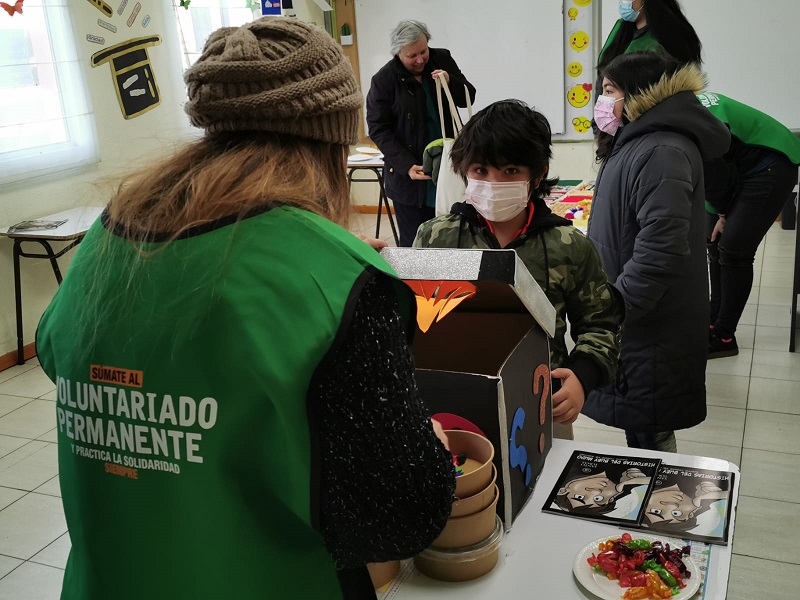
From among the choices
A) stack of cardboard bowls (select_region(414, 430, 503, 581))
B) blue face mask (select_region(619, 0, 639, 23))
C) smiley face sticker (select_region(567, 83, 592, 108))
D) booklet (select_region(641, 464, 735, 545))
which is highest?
blue face mask (select_region(619, 0, 639, 23))

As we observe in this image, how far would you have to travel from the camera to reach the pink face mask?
7.79ft

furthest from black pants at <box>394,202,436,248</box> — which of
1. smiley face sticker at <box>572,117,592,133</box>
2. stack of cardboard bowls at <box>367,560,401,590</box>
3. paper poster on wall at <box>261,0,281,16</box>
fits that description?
stack of cardboard bowls at <box>367,560,401,590</box>

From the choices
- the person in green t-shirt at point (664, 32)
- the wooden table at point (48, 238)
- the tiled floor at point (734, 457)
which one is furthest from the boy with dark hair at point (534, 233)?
the wooden table at point (48, 238)

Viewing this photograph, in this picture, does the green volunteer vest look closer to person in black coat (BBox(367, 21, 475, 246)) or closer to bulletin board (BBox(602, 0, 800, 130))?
person in black coat (BBox(367, 21, 475, 246))

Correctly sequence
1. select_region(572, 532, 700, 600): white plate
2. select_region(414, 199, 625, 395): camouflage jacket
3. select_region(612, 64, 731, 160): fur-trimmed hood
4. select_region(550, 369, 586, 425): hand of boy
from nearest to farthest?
select_region(572, 532, 700, 600): white plate, select_region(550, 369, 586, 425): hand of boy, select_region(414, 199, 625, 395): camouflage jacket, select_region(612, 64, 731, 160): fur-trimmed hood

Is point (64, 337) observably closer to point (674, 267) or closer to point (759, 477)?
point (674, 267)

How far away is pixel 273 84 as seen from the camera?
785mm

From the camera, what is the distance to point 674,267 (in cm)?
190

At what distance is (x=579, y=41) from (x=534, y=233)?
5.40 metres

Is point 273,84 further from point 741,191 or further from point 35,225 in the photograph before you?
point 35,225

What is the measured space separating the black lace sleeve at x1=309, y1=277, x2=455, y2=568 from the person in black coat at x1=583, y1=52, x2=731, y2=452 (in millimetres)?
1287

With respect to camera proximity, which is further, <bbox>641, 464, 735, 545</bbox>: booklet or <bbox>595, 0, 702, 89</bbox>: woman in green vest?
<bbox>595, 0, 702, 89</bbox>: woman in green vest

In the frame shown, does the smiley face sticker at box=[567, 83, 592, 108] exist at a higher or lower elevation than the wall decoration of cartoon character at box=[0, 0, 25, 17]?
lower

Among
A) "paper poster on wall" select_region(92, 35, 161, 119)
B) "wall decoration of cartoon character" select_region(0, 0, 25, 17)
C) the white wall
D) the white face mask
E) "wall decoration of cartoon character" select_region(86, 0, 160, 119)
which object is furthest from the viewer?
"paper poster on wall" select_region(92, 35, 161, 119)
